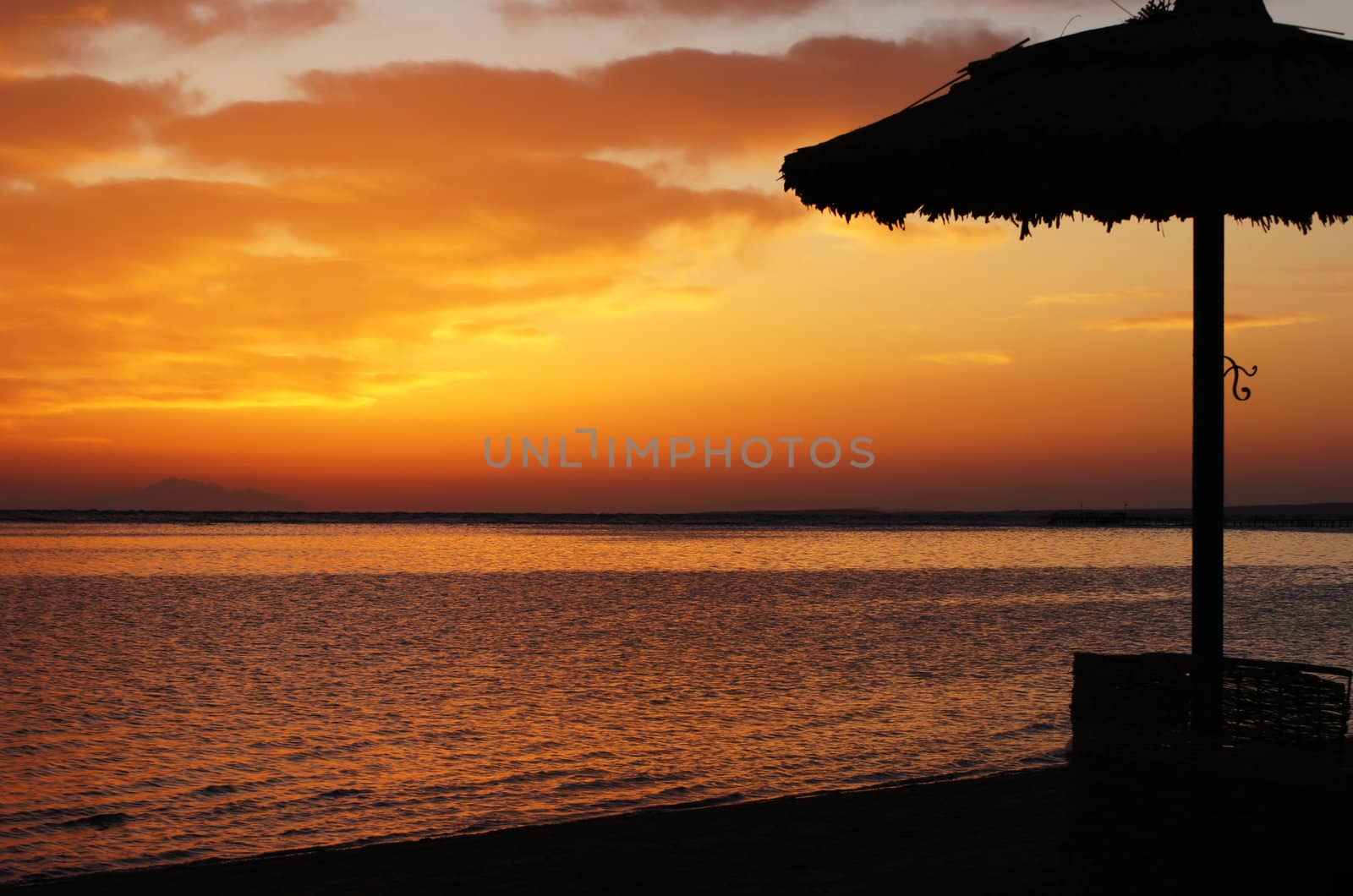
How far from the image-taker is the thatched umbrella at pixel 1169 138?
5.58 metres

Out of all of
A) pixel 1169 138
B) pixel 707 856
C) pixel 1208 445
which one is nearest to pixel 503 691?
pixel 707 856

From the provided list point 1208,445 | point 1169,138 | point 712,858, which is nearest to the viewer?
point 1169,138

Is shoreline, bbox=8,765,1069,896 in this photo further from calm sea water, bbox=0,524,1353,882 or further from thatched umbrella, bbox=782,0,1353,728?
thatched umbrella, bbox=782,0,1353,728

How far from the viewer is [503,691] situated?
1778 cm

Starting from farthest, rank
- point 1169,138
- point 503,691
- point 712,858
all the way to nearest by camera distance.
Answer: point 503,691
point 712,858
point 1169,138

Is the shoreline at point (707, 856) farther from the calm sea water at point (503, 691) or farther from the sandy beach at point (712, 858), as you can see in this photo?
the calm sea water at point (503, 691)

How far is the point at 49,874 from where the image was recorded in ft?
28.3

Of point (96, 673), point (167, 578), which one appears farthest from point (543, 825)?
point (167, 578)

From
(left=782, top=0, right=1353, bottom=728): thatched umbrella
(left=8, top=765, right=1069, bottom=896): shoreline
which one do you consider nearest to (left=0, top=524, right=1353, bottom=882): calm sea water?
(left=8, top=765, right=1069, bottom=896): shoreline

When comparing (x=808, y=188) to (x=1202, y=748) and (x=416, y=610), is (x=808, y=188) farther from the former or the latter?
(x=416, y=610)

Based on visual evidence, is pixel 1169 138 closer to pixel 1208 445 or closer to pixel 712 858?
pixel 1208 445

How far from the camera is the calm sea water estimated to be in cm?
1082

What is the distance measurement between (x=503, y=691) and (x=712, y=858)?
1040 centimetres

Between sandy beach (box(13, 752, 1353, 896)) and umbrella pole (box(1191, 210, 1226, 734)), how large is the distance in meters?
1.65
